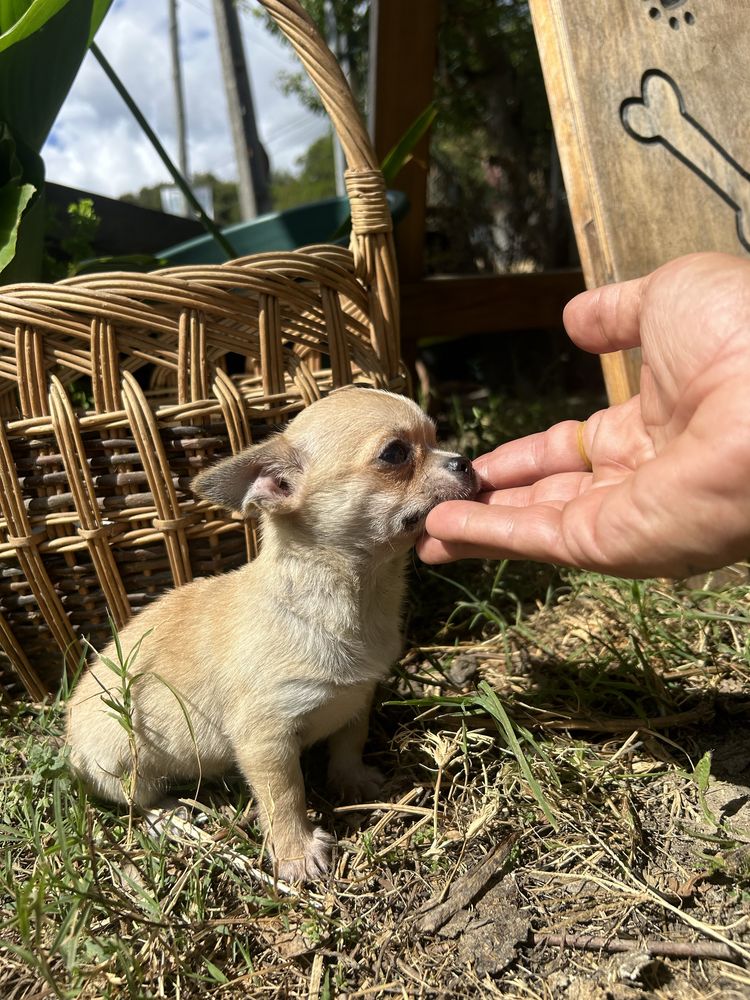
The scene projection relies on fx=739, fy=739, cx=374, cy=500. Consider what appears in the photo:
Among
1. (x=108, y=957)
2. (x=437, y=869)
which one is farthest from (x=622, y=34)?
(x=108, y=957)

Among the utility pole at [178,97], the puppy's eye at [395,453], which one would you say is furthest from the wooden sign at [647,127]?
the utility pole at [178,97]

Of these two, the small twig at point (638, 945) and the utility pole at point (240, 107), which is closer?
the small twig at point (638, 945)

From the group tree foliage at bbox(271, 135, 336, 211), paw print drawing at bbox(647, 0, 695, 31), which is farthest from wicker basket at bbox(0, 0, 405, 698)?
tree foliage at bbox(271, 135, 336, 211)

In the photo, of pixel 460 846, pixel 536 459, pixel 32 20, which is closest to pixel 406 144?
pixel 32 20

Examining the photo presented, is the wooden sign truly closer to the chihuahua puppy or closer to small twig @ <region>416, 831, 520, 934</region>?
the chihuahua puppy

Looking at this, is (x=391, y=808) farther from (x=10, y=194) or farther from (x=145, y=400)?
(x=10, y=194)

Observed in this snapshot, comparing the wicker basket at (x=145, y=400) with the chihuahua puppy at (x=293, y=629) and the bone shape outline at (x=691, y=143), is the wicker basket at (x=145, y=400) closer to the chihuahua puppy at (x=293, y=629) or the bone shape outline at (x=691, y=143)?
the chihuahua puppy at (x=293, y=629)
